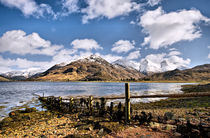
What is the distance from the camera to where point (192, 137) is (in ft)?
19.2

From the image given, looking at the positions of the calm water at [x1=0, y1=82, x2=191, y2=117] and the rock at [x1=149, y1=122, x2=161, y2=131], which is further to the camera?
the calm water at [x1=0, y1=82, x2=191, y2=117]

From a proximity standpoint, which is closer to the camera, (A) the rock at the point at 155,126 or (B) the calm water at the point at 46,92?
(A) the rock at the point at 155,126

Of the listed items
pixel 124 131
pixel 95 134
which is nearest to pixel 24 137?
pixel 95 134

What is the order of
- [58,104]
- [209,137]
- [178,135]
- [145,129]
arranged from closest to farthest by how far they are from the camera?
[209,137], [178,135], [145,129], [58,104]

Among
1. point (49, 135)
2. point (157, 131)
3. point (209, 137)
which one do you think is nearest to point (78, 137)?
point (49, 135)

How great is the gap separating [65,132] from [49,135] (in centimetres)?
93

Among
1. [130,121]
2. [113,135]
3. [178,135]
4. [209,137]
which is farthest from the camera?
[130,121]

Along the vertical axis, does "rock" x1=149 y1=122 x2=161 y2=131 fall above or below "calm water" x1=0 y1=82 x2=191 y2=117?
above

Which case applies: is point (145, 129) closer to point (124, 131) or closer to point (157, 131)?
point (157, 131)

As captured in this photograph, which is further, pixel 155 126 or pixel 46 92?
pixel 46 92

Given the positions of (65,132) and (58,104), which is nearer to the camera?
(65,132)

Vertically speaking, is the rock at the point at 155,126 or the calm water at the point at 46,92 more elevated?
the rock at the point at 155,126

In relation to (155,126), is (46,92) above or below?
below

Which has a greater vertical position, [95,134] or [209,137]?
[209,137]
